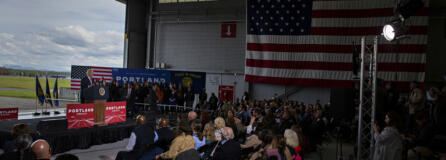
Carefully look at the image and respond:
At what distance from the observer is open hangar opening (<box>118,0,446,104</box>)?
16.4m

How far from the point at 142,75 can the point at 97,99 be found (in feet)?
25.3

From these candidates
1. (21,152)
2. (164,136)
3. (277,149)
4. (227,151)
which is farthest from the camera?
(164,136)

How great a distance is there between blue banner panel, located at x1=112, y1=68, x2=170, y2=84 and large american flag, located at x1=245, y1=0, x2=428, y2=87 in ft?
14.0

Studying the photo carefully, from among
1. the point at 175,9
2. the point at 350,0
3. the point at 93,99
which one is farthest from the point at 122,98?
the point at 350,0

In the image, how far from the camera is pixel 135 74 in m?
16.0

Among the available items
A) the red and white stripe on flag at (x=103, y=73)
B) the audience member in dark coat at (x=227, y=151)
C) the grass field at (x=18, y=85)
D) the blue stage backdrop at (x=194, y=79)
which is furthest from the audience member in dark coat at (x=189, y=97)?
the audience member in dark coat at (x=227, y=151)

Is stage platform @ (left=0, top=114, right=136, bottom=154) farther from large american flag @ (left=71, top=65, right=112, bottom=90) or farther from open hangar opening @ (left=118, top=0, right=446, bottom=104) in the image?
open hangar opening @ (left=118, top=0, right=446, bottom=104)

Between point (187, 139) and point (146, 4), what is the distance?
16.7 metres

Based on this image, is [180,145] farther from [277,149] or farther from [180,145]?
[277,149]

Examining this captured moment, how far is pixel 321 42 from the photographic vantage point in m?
14.0

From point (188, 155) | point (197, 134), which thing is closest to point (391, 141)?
point (197, 134)

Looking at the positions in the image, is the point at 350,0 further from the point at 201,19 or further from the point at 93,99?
the point at 93,99

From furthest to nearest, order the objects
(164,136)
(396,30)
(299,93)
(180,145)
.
→ (299,93) < (396,30) < (164,136) < (180,145)

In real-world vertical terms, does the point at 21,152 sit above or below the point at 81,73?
below
